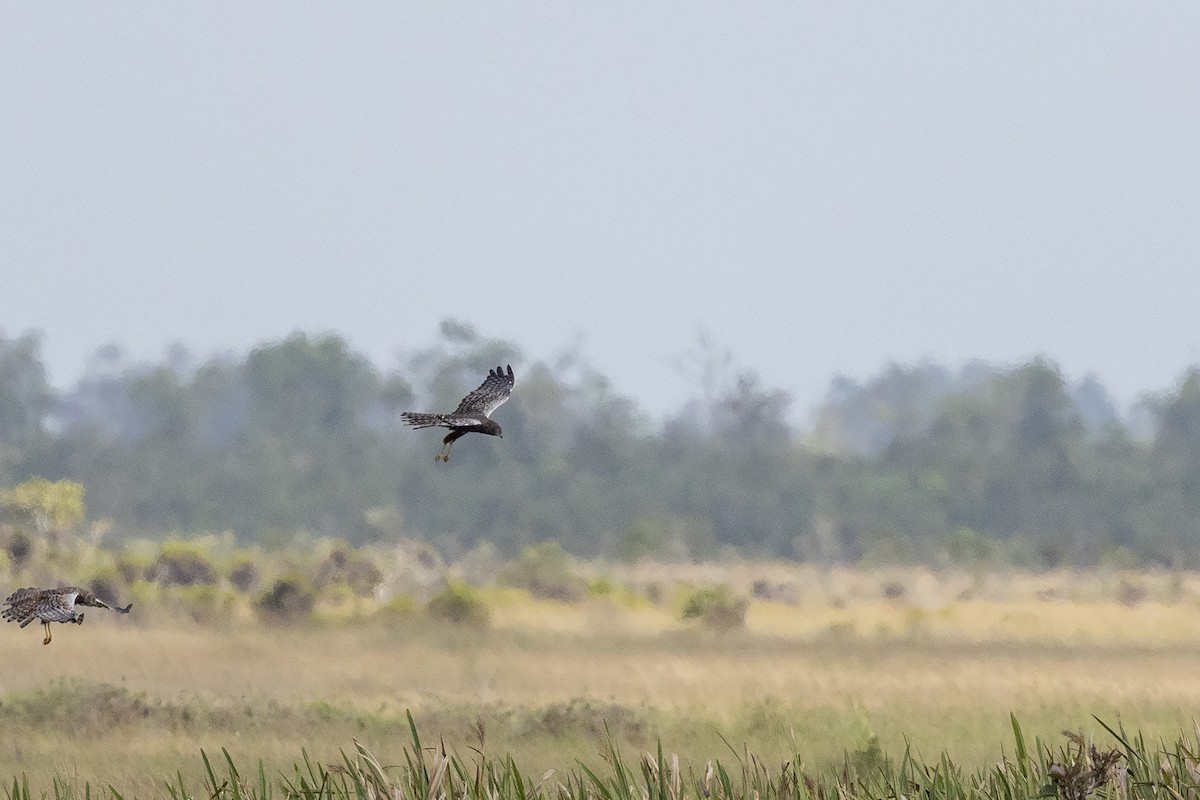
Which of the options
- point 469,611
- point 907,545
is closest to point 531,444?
point 907,545

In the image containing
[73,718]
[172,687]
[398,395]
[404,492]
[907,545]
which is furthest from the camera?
[398,395]

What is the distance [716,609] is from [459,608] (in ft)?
19.2

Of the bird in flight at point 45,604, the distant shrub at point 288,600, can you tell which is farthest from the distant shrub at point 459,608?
the bird in flight at point 45,604

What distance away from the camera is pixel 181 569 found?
1743 inches

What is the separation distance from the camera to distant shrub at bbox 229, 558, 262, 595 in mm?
44062

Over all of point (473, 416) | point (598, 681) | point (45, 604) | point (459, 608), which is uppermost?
point (473, 416)

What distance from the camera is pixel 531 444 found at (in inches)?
2793

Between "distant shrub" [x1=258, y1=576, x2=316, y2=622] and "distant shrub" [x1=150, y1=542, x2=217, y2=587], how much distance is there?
20.3ft

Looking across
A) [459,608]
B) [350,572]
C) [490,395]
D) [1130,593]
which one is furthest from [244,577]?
[490,395]

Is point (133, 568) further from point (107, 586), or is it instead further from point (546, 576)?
point (546, 576)

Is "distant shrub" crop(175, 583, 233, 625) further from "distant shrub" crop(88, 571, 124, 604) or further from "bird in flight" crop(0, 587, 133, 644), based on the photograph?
"bird in flight" crop(0, 587, 133, 644)

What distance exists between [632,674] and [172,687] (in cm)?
731

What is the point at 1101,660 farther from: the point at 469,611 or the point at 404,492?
the point at 404,492

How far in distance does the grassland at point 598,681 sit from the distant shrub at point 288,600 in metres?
0.43
